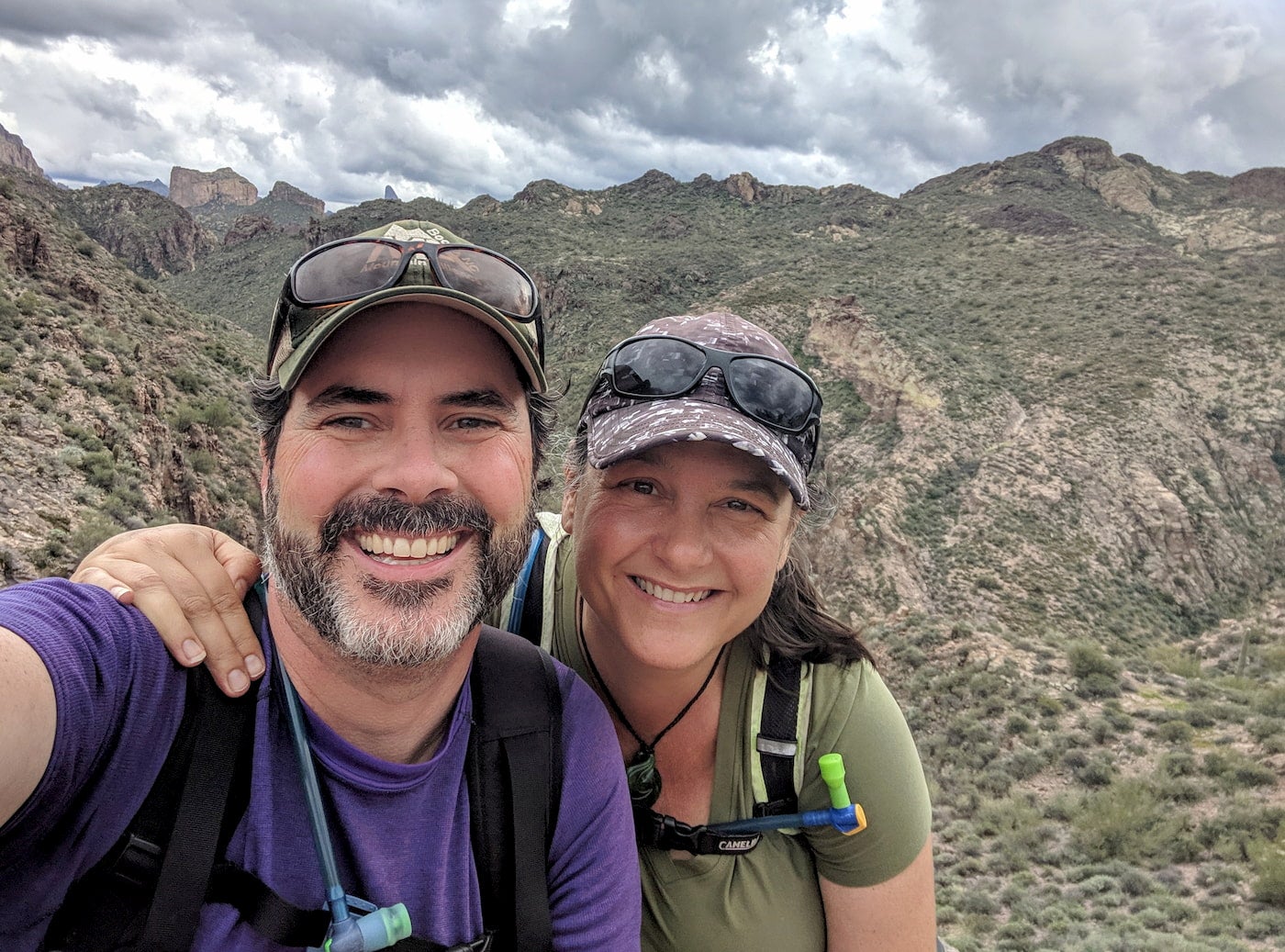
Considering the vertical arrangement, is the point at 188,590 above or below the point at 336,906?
above

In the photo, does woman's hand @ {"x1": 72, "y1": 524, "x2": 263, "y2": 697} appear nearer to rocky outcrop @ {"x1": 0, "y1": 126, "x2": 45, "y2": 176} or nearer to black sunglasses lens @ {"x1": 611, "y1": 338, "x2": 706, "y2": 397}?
black sunglasses lens @ {"x1": 611, "y1": 338, "x2": 706, "y2": 397}

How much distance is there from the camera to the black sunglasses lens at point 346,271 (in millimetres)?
1822

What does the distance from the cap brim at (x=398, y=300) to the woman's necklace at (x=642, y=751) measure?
1.32 m

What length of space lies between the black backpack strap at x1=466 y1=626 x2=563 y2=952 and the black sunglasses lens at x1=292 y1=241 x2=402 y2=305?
1.12 meters

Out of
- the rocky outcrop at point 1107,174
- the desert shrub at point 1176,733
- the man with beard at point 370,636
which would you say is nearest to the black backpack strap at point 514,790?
the man with beard at point 370,636

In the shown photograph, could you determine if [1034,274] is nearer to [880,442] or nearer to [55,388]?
[880,442]

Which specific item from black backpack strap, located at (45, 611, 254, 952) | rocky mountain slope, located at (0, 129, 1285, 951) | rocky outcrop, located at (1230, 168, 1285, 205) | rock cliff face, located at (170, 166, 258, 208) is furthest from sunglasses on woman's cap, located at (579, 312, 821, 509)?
rock cliff face, located at (170, 166, 258, 208)

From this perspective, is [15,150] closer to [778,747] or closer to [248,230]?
[248,230]

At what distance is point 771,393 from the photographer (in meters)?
2.48

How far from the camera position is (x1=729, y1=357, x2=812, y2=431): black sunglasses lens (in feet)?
8.04

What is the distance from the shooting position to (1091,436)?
86.8ft

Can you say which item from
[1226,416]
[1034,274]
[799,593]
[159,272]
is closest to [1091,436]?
[1226,416]

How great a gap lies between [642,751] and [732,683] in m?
0.43

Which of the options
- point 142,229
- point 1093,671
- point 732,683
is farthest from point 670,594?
point 142,229
